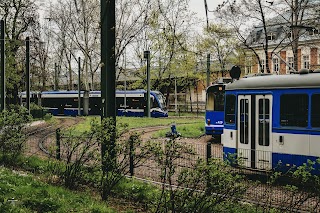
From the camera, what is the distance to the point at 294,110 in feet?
38.6

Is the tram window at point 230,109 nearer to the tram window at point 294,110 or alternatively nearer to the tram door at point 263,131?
the tram door at point 263,131

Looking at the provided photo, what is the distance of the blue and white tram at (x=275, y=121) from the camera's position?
1134 cm

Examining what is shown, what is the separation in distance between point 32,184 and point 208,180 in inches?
173

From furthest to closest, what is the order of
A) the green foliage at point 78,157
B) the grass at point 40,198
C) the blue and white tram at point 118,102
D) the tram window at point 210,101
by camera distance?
the blue and white tram at point 118,102
the tram window at point 210,101
the green foliage at point 78,157
the grass at point 40,198

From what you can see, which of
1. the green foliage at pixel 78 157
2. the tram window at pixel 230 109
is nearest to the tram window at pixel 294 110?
the tram window at pixel 230 109

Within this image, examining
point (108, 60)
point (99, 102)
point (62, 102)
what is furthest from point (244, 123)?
point (62, 102)

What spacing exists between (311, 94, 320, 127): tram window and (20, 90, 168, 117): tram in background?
3309 centimetres

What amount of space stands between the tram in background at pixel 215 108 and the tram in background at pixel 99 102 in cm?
2162

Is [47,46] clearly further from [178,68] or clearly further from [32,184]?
[32,184]

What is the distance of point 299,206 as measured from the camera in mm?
7105

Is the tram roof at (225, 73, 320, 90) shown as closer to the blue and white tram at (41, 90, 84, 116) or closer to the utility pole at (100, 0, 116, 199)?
the utility pole at (100, 0, 116, 199)

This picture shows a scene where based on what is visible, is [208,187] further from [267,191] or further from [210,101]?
[210,101]

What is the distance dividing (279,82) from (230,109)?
2214mm

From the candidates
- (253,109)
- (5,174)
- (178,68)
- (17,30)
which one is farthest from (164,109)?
(5,174)
